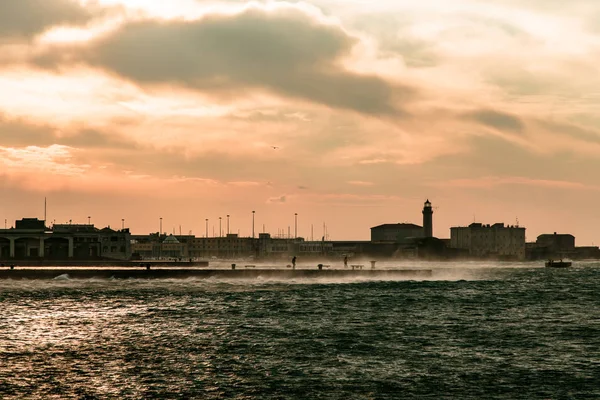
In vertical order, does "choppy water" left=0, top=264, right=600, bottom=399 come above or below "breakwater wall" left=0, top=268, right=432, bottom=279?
below

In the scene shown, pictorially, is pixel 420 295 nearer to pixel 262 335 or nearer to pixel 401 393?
pixel 262 335

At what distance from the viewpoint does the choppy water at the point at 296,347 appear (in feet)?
114

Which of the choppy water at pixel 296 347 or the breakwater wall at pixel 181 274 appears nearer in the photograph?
the choppy water at pixel 296 347

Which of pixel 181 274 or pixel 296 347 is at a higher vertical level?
pixel 181 274

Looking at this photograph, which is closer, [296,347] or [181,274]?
[296,347]

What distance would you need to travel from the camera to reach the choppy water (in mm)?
34656

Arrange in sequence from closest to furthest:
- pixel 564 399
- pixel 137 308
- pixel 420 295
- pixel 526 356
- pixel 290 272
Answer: pixel 564 399 < pixel 526 356 < pixel 137 308 < pixel 420 295 < pixel 290 272

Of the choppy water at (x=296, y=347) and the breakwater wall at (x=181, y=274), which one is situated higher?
the breakwater wall at (x=181, y=274)

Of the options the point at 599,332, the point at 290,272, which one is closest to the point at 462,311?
the point at 599,332

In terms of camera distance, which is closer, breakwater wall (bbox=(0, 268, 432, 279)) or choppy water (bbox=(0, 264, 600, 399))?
choppy water (bbox=(0, 264, 600, 399))

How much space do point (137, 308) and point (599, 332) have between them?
4119 cm

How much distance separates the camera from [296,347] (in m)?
47.4

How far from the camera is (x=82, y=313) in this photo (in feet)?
226

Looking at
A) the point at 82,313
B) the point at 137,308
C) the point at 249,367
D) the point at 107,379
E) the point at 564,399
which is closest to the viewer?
the point at 564,399
